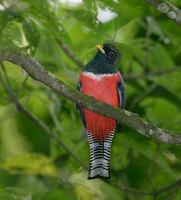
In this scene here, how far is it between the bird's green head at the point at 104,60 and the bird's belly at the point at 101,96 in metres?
0.10

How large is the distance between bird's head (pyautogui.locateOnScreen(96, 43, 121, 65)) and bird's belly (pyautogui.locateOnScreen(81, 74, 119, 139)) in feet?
0.86

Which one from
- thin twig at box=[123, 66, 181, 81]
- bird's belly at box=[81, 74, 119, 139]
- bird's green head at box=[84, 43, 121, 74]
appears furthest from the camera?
thin twig at box=[123, 66, 181, 81]

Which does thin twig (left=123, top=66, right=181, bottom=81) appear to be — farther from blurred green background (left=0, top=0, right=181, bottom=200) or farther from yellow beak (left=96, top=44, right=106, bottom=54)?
yellow beak (left=96, top=44, right=106, bottom=54)

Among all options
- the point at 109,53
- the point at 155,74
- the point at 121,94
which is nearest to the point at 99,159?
the point at 121,94

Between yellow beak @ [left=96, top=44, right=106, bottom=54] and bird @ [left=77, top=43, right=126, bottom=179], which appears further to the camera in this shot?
yellow beak @ [left=96, top=44, right=106, bottom=54]

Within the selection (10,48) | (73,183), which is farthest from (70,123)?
(10,48)

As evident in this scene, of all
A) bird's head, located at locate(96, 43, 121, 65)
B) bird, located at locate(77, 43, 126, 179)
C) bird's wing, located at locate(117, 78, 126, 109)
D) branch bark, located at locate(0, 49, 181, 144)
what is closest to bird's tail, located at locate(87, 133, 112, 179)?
bird, located at locate(77, 43, 126, 179)

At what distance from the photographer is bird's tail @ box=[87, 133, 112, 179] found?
5.82 meters

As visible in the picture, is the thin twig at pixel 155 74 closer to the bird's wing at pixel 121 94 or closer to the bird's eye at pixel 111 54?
the bird's eye at pixel 111 54

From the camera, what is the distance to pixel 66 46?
808cm

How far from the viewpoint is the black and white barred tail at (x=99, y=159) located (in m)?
5.82

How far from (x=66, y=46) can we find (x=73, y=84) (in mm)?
740

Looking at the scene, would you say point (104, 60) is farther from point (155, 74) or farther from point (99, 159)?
point (155, 74)

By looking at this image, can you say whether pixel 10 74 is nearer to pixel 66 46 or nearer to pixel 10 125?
pixel 66 46
